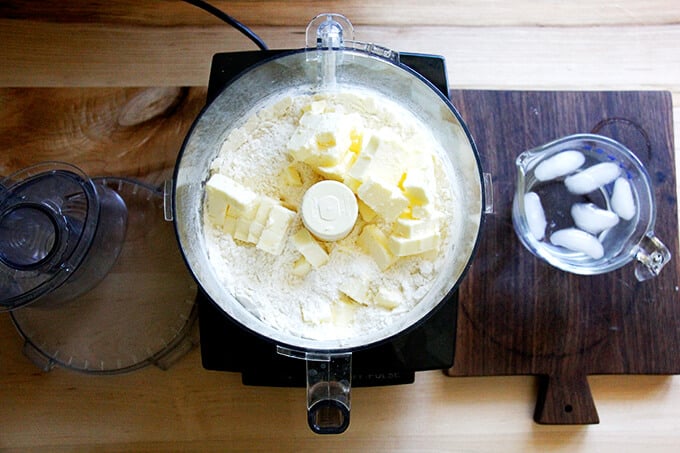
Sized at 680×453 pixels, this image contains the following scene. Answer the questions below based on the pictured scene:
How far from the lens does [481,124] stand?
82cm

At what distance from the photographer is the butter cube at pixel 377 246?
2.16ft

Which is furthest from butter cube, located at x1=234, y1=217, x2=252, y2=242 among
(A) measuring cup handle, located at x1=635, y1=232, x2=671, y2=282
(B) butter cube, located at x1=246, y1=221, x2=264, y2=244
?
(A) measuring cup handle, located at x1=635, y1=232, x2=671, y2=282

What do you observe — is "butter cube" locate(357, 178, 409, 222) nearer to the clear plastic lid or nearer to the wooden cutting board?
the wooden cutting board

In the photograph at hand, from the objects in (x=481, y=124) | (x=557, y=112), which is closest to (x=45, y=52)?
(x=481, y=124)

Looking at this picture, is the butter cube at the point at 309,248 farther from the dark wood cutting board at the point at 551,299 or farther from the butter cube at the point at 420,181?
the dark wood cutting board at the point at 551,299

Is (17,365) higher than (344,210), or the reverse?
(344,210)

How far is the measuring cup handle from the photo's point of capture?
772mm

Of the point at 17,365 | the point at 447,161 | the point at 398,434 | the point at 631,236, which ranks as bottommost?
A: the point at 398,434

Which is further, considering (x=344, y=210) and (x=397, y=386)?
(x=397, y=386)

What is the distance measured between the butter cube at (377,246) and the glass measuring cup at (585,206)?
0.80ft

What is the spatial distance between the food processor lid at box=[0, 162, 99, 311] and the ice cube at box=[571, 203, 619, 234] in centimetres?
66

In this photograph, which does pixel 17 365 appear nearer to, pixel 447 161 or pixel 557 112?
pixel 447 161

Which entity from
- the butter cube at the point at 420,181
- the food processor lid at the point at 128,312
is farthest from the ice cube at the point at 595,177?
the food processor lid at the point at 128,312

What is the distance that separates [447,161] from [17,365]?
685 millimetres
